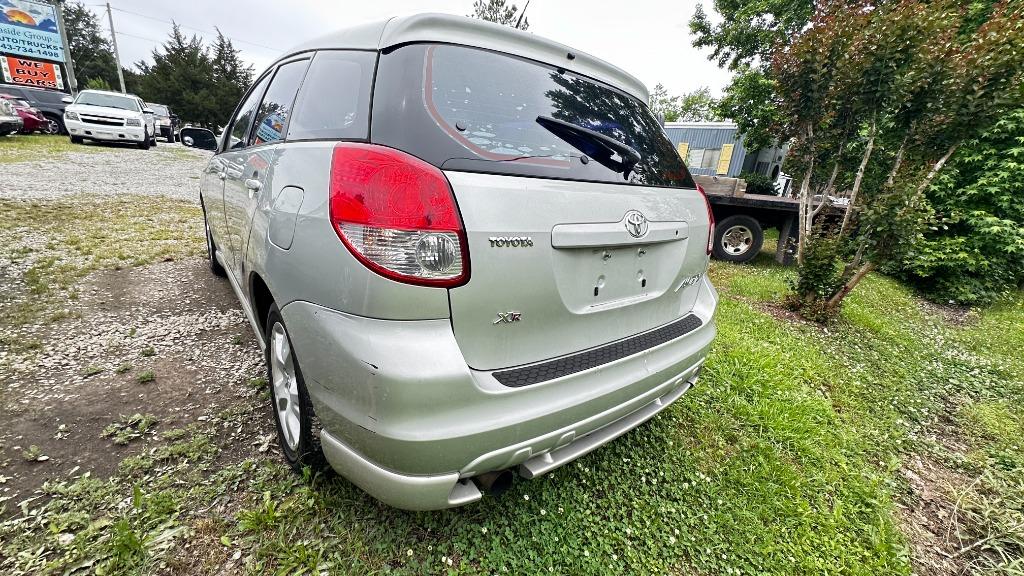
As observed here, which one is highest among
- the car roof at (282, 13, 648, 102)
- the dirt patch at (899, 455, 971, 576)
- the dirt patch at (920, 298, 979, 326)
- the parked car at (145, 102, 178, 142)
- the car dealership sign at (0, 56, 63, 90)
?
the car dealership sign at (0, 56, 63, 90)

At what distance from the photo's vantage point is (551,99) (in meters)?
1.59

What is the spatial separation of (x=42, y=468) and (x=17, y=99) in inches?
825

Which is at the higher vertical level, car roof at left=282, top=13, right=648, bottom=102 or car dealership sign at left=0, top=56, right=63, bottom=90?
car dealership sign at left=0, top=56, right=63, bottom=90

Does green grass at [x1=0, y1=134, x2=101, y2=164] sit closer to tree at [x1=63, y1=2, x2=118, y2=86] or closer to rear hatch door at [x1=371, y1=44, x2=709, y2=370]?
rear hatch door at [x1=371, y1=44, x2=709, y2=370]

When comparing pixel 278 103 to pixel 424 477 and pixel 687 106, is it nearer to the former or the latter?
pixel 424 477

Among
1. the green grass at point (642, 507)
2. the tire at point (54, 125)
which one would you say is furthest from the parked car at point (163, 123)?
the green grass at point (642, 507)

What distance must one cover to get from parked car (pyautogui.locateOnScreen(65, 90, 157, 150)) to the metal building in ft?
56.1

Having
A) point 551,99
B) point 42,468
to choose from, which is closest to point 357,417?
point 551,99

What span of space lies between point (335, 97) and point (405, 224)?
2.56 feet

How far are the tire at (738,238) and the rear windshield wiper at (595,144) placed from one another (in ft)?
18.6

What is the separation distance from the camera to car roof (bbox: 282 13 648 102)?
54.9 inches

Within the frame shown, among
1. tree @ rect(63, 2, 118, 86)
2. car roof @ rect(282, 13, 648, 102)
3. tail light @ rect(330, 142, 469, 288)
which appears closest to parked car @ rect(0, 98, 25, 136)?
car roof @ rect(282, 13, 648, 102)

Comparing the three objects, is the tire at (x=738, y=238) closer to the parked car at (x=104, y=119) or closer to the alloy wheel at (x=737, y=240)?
the alloy wheel at (x=737, y=240)

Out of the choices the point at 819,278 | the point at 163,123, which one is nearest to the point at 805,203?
the point at 819,278
